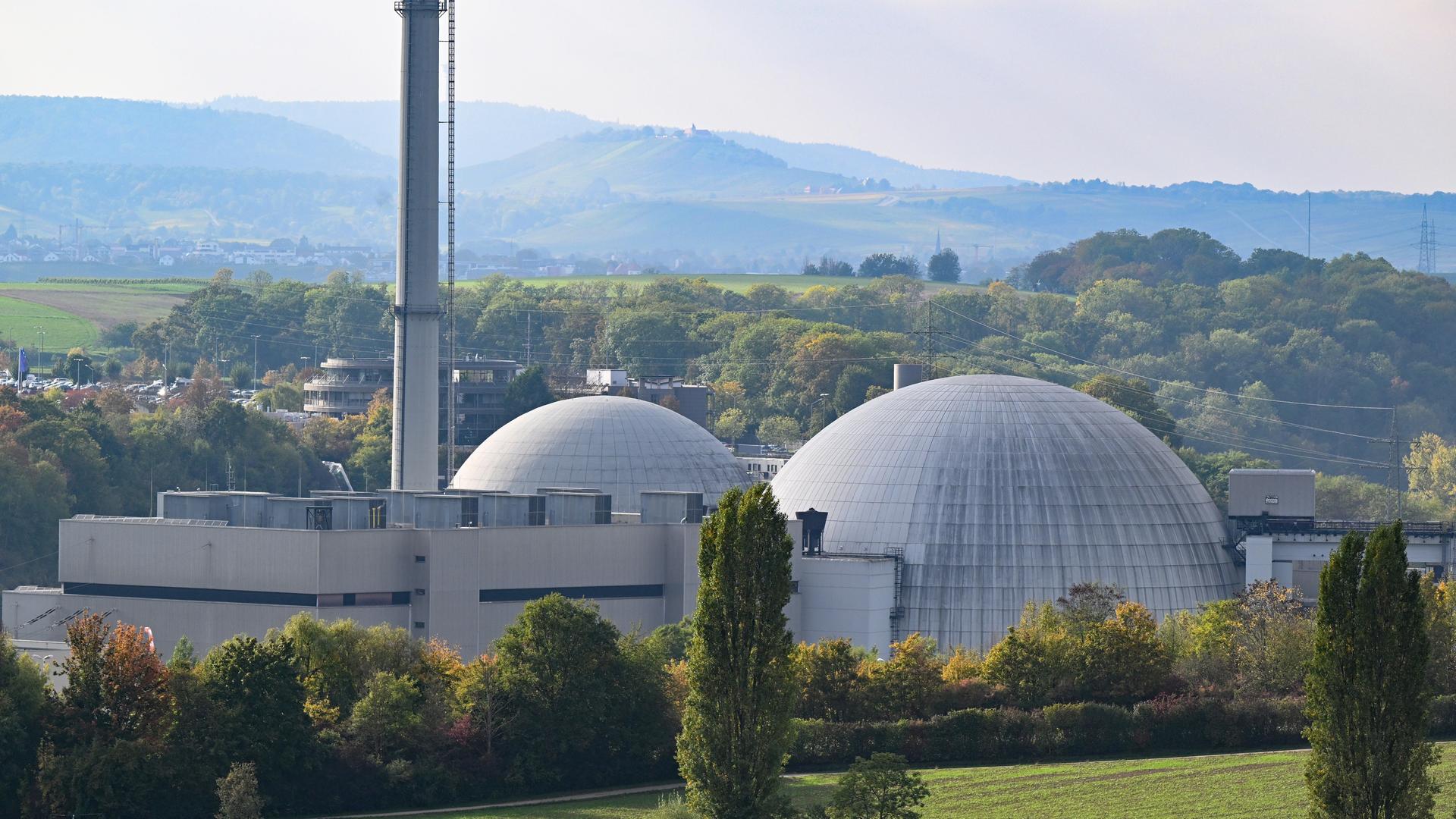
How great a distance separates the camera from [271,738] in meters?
69.9

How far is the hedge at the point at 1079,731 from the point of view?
7550 centimetres

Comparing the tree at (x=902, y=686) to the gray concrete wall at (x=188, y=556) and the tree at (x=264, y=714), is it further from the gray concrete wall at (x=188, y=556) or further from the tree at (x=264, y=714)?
the gray concrete wall at (x=188, y=556)

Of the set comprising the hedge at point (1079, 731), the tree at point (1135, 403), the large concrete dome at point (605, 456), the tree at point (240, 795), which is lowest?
the tree at point (240, 795)

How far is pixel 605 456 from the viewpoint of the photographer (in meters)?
114

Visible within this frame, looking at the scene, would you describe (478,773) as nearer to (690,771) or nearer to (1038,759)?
(690,771)

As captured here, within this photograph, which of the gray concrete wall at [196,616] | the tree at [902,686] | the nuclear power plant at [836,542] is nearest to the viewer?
the tree at [902,686]

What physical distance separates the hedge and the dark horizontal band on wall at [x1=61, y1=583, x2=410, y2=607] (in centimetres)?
1926

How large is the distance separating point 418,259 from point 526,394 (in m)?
63.4

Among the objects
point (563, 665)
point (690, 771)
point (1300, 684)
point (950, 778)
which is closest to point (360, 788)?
point (563, 665)

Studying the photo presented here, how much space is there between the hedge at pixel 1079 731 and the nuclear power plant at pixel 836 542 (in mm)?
14411

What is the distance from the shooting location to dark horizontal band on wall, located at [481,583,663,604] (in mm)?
88250

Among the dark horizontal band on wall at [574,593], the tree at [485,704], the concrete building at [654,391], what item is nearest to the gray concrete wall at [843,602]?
the dark horizontal band on wall at [574,593]

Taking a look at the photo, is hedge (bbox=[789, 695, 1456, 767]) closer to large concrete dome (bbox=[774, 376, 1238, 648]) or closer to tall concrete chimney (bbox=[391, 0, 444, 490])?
large concrete dome (bbox=[774, 376, 1238, 648])

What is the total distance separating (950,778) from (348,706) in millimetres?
19231
